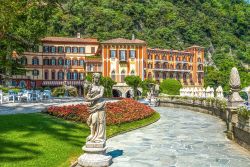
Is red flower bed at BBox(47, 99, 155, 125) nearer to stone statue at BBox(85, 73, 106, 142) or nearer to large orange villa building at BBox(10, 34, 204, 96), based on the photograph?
stone statue at BBox(85, 73, 106, 142)

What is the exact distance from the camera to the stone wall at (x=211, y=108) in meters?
11.7

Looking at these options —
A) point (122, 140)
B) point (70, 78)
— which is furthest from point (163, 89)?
point (122, 140)

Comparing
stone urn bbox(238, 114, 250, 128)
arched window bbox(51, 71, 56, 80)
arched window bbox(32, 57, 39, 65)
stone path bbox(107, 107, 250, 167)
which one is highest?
arched window bbox(32, 57, 39, 65)

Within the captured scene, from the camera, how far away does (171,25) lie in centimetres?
10438

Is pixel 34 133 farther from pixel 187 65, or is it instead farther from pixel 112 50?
pixel 187 65

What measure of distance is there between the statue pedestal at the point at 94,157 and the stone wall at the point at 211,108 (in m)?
5.18

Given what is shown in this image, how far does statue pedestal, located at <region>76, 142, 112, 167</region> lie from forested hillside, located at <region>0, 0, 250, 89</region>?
6988 centimetres

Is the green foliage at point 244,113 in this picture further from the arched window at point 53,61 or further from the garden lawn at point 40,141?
the arched window at point 53,61

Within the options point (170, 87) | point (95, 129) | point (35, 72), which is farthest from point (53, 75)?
point (95, 129)

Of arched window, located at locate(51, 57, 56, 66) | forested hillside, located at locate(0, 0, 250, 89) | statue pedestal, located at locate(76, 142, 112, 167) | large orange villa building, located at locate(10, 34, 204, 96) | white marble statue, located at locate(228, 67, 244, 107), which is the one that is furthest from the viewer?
forested hillside, located at locate(0, 0, 250, 89)

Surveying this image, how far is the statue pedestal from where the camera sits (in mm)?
8766

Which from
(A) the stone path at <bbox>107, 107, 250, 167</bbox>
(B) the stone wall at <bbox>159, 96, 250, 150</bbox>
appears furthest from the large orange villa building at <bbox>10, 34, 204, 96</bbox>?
(A) the stone path at <bbox>107, 107, 250, 167</bbox>

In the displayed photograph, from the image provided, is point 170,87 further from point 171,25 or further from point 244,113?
point 244,113

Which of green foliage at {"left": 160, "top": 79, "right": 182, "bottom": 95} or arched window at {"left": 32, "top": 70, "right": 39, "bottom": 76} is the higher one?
arched window at {"left": 32, "top": 70, "right": 39, "bottom": 76}
